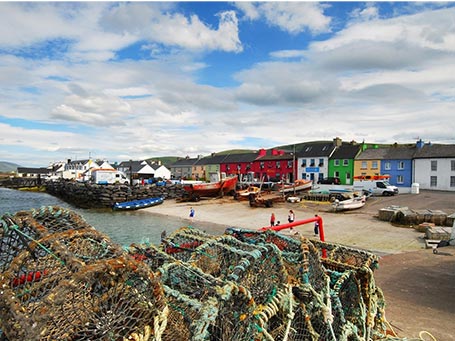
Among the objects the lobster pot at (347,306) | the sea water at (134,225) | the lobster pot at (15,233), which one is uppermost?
the lobster pot at (15,233)

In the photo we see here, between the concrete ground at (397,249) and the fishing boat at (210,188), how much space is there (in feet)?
15.4

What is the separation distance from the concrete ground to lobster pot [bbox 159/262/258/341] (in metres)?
3.28

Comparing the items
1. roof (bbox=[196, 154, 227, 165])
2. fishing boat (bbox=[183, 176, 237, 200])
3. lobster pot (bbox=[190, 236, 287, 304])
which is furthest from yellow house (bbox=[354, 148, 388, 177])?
lobster pot (bbox=[190, 236, 287, 304])

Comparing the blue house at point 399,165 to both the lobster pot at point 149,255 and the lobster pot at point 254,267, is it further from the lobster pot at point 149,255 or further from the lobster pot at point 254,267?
the lobster pot at point 149,255

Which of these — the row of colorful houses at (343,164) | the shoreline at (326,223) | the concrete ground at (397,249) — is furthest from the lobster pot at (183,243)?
the row of colorful houses at (343,164)

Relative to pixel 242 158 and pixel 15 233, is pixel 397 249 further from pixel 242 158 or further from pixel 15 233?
pixel 242 158

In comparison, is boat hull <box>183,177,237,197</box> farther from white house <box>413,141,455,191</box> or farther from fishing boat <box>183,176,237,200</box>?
white house <box>413,141,455,191</box>

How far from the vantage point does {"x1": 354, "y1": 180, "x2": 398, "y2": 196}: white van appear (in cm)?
3067

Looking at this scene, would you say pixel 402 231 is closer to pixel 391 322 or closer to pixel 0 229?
pixel 391 322

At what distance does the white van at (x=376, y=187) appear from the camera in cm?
3067

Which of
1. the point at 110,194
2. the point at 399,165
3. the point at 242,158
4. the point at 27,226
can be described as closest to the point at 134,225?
the point at 110,194

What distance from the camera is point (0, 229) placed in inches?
132

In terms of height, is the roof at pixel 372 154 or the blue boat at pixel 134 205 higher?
the roof at pixel 372 154

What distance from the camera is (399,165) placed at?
124ft
